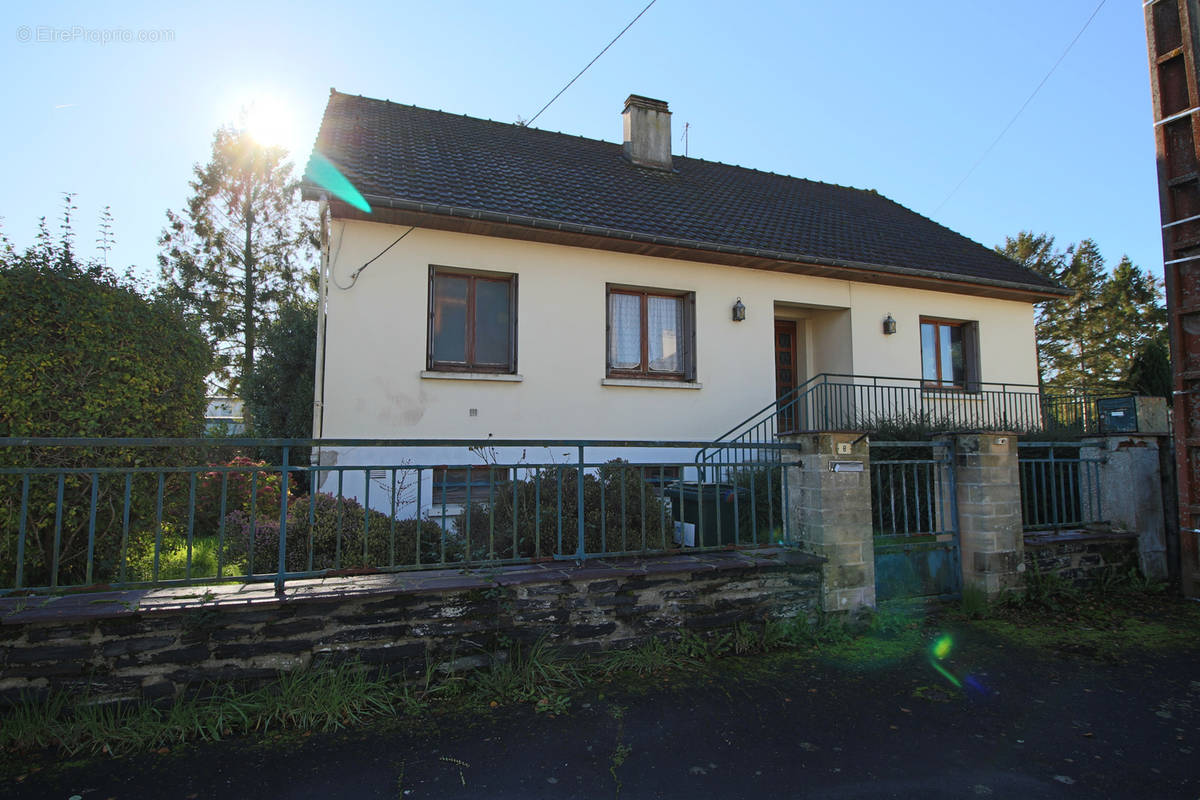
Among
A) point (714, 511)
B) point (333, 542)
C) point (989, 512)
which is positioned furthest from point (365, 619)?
point (989, 512)

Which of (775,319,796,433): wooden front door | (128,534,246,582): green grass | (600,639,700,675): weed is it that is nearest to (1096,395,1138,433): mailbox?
(600,639,700,675): weed

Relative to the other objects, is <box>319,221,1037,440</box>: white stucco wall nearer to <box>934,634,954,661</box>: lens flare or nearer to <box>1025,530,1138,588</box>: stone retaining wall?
<box>1025,530,1138,588</box>: stone retaining wall

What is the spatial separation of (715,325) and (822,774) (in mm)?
7438

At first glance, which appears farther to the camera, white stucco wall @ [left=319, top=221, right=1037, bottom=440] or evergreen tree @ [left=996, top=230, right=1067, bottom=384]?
evergreen tree @ [left=996, top=230, right=1067, bottom=384]

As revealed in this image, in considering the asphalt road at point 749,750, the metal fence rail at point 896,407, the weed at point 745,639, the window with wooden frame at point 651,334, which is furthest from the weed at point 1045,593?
the window with wooden frame at point 651,334

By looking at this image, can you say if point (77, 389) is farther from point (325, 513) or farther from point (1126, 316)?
point (1126, 316)

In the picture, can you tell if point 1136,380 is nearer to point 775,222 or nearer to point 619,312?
A: point 775,222

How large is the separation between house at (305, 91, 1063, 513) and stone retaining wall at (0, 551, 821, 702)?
14.6 ft

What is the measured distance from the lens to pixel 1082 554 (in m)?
5.70

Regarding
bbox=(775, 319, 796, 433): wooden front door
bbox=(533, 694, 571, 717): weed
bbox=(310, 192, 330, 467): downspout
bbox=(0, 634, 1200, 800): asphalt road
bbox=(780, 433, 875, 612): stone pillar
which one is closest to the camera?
bbox=(0, 634, 1200, 800): asphalt road

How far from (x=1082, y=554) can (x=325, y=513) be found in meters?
6.94

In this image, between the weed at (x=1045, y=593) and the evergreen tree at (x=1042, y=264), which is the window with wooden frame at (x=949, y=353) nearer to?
the weed at (x=1045, y=593)

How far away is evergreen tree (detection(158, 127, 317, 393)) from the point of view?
64.6 ft

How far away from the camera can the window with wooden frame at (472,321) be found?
8.20m
